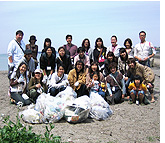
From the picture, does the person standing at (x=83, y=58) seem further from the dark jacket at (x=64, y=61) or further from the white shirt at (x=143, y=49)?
the white shirt at (x=143, y=49)

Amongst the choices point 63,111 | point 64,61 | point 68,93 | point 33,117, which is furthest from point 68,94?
point 64,61

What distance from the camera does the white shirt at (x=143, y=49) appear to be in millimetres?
7422

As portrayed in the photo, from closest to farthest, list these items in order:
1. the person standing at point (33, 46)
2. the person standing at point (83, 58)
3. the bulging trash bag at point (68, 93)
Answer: the bulging trash bag at point (68, 93), the person standing at point (83, 58), the person standing at point (33, 46)

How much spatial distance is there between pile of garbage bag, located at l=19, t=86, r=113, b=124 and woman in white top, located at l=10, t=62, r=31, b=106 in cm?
98

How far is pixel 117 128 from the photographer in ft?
15.9

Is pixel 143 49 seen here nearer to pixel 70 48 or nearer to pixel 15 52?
pixel 70 48

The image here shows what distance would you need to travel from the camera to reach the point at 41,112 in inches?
208

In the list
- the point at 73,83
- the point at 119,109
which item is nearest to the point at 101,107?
the point at 119,109

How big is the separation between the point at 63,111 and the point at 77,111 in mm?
296

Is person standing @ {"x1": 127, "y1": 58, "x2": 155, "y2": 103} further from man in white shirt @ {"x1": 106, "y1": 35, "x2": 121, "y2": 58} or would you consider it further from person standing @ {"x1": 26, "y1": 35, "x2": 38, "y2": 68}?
person standing @ {"x1": 26, "y1": 35, "x2": 38, "y2": 68}

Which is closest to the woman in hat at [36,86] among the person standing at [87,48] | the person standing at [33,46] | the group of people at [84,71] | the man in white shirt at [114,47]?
the group of people at [84,71]

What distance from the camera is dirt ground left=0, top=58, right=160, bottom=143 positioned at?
428 cm

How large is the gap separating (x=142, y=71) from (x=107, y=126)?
2603 mm

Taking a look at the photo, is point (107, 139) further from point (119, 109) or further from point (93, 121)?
point (119, 109)
